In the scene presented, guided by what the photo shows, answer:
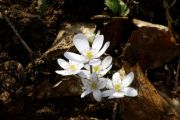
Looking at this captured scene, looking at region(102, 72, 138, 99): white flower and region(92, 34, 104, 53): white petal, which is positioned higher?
region(92, 34, 104, 53): white petal

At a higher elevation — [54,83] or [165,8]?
[165,8]

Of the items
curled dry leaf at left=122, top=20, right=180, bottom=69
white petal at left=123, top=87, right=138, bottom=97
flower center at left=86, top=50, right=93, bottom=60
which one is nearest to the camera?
white petal at left=123, top=87, right=138, bottom=97

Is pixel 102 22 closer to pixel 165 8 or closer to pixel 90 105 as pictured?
pixel 165 8

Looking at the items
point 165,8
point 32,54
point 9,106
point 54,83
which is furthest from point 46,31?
point 165,8

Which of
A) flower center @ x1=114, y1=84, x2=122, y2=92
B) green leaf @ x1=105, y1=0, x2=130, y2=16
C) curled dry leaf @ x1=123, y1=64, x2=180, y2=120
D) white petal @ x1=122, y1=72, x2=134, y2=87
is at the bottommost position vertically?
curled dry leaf @ x1=123, y1=64, x2=180, y2=120

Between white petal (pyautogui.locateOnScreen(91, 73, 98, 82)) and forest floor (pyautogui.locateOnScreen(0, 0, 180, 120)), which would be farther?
forest floor (pyautogui.locateOnScreen(0, 0, 180, 120))

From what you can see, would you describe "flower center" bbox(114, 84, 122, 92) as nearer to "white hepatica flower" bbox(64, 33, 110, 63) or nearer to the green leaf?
"white hepatica flower" bbox(64, 33, 110, 63)

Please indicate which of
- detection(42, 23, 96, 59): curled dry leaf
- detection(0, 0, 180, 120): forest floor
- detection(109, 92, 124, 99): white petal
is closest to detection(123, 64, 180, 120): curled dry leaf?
detection(0, 0, 180, 120): forest floor
